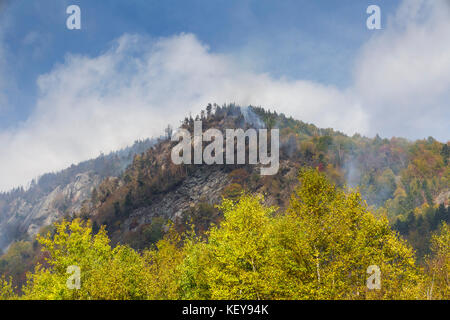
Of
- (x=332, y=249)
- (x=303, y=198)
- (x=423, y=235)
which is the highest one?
(x=303, y=198)

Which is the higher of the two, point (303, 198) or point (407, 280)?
point (303, 198)

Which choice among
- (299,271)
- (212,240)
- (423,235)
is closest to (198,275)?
(212,240)

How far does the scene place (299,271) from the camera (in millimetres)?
30250

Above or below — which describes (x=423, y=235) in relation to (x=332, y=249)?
below

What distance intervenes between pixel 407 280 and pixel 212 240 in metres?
25.6

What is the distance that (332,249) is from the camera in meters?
29.2

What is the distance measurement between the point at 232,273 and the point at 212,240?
579 inches
